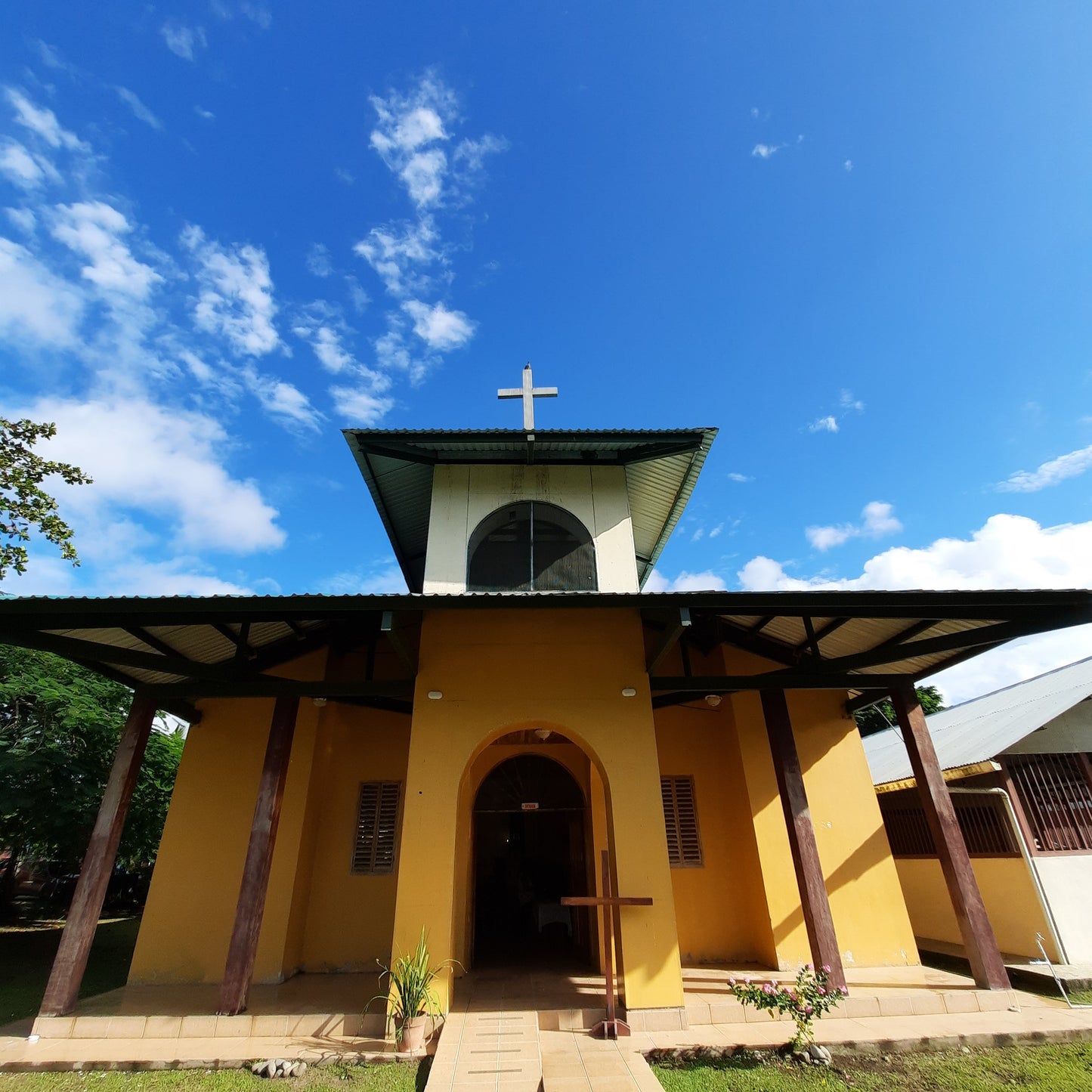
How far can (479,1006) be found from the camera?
5.96 metres

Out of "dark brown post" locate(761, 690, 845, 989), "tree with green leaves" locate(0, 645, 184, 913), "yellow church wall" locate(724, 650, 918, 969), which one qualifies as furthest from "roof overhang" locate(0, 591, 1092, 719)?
"tree with green leaves" locate(0, 645, 184, 913)

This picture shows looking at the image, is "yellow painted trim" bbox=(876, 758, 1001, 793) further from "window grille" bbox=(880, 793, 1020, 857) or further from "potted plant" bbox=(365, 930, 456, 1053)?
"potted plant" bbox=(365, 930, 456, 1053)

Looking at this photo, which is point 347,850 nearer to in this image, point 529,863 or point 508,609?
point 529,863

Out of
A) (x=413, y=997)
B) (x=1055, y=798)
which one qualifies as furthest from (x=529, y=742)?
(x=1055, y=798)

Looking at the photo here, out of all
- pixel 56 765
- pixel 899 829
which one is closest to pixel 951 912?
pixel 899 829

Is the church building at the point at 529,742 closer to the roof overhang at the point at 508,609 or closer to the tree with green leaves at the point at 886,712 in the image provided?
the roof overhang at the point at 508,609

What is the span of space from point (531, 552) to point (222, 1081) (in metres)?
6.08

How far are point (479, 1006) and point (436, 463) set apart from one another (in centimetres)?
667

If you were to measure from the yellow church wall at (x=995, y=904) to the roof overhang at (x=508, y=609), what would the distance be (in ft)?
10.8

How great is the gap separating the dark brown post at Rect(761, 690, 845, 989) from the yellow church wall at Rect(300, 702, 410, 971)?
5334mm

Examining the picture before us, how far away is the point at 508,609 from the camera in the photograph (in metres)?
6.61

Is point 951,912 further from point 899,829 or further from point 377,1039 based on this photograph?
point 377,1039

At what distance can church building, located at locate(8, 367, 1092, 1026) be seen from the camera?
575cm

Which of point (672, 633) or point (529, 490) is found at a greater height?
point (529, 490)
